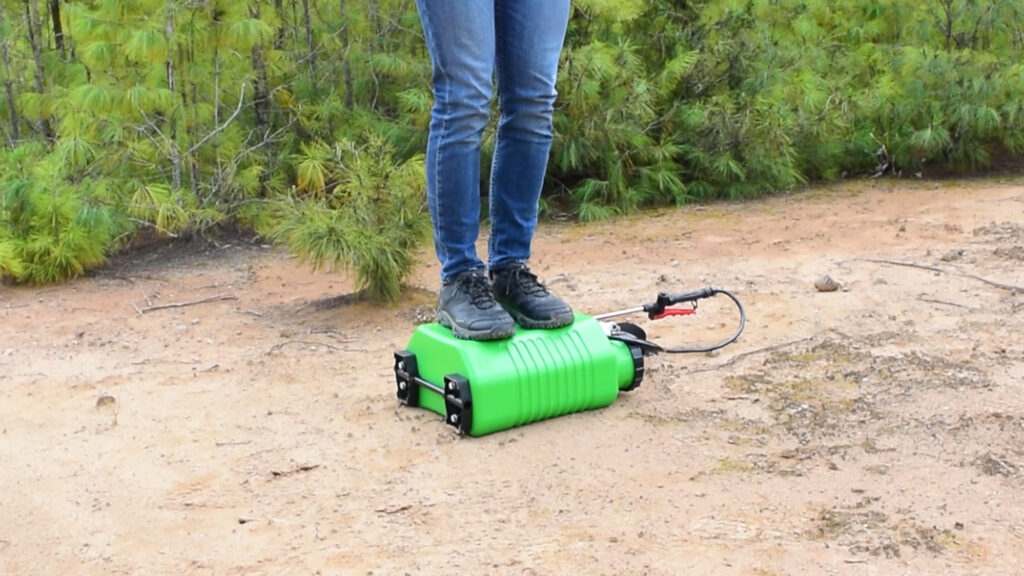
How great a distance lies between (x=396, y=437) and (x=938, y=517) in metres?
1.12

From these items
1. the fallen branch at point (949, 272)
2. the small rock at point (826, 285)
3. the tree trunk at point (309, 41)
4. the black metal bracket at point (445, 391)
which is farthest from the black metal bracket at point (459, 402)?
the tree trunk at point (309, 41)

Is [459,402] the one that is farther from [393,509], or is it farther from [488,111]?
[488,111]

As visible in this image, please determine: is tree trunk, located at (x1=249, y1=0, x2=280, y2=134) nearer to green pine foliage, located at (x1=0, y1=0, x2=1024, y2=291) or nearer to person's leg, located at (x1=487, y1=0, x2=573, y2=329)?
green pine foliage, located at (x1=0, y1=0, x2=1024, y2=291)

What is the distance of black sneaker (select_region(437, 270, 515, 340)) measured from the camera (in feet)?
8.04

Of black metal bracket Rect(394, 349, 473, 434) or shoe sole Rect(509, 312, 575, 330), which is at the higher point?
shoe sole Rect(509, 312, 575, 330)

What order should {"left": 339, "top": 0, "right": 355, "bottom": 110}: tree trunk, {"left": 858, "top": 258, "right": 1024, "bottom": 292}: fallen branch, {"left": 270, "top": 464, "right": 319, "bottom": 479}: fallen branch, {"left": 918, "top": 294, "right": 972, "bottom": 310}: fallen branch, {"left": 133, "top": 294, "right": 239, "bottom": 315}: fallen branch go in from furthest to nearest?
{"left": 339, "top": 0, "right": 355, "bottom": 110}: tree trunk
{"left": 133, "top": 294, "right": 239, "bottom": 315}: fallen branch
{"left": 858, "top": 258, "right": 1024, "bottom": 292}: fallen branch
{"left": 918, "top": 294, "right": 972, "bottom": 310}: fallen branch
{"left": 270, "top": 464, "right": 319, "bottom": 479}: fallen branch

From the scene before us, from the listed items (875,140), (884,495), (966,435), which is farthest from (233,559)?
(875,140)

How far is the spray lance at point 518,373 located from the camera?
2.40 m

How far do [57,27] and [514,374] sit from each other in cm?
417

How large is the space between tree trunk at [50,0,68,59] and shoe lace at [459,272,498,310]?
365 cm

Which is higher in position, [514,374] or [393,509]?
[514,374]

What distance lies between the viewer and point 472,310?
8.17 feet

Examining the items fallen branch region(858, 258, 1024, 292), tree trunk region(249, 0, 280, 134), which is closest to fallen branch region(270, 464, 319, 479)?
fallen branch region(858, 258, 1024, 292)

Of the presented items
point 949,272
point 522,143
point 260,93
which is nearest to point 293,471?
point 522,143
